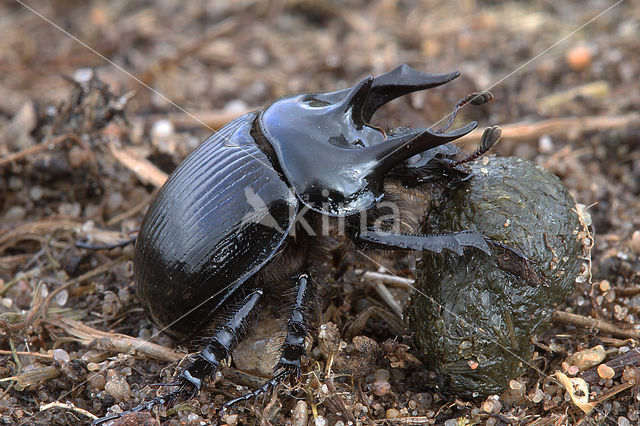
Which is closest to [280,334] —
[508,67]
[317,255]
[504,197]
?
[317,255]

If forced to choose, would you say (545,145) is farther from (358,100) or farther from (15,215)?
(15,215)

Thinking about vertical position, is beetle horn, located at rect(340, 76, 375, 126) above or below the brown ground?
above

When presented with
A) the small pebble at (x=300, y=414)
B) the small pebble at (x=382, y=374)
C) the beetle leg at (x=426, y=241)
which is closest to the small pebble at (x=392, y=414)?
the small pebble at (x=382, y=374)

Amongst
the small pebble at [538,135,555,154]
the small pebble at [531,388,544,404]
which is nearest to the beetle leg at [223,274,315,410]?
the small pebble at [531,388,544,404]

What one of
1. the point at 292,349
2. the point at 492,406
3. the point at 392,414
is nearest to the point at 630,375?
the point at 492,406

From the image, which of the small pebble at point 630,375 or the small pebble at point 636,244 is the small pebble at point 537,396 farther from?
the small pebble at point 636,244

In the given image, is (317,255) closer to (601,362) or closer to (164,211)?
(164,211)

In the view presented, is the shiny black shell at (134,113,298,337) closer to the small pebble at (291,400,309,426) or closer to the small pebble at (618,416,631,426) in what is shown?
the small pebble at (291,400,309,426)
